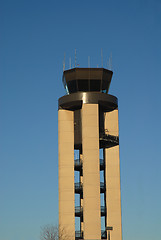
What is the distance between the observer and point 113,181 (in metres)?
76.0

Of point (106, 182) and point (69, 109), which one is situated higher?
point (69, 109)

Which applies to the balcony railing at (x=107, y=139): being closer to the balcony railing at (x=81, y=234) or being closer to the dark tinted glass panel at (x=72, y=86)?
the dark tinted glass panel at (x=72, y=86)

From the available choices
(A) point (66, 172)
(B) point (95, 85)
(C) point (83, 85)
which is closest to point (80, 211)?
(A) point (66, 172)

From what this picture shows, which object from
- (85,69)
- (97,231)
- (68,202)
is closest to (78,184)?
(68,202)

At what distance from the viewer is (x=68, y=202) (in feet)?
245

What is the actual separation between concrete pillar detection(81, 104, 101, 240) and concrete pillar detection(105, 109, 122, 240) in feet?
11.0

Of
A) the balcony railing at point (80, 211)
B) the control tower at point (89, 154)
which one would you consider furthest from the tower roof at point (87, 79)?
the balcony railing at point (80, 211)

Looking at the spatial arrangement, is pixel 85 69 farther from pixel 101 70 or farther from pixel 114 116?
pixel 114 116

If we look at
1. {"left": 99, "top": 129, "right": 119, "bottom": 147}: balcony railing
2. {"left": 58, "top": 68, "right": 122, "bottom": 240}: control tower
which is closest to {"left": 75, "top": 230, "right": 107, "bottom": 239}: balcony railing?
{"left": 58, "top": 68, "right": 122, "bottom": 240}: control tower

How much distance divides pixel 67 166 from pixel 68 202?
569cm

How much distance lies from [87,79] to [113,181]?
17.0 m

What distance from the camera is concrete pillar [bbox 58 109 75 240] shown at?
243 feet

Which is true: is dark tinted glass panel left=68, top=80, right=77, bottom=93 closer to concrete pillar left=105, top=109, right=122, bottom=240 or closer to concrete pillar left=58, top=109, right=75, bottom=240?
concrete pillar left=58, top=109, right=75, bottom=240

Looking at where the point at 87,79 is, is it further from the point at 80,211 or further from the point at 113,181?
the point at 80,211
